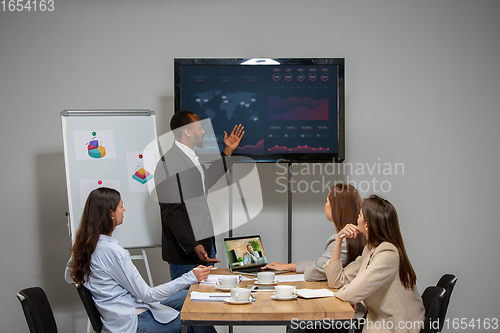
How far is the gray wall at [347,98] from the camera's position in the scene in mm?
3412

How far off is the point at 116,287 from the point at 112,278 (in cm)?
5

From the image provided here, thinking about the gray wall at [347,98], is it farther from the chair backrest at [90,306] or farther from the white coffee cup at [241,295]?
the white coffee cup at [241,295]

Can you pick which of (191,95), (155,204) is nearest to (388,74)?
(191,95)

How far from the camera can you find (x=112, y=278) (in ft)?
6.58

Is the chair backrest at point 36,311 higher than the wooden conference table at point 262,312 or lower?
lower

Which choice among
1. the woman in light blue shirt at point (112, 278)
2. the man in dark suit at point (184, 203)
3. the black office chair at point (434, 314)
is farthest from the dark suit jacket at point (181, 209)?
the black office chair at point (434, 314)

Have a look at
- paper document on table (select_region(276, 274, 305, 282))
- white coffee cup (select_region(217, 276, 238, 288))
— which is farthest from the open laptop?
white coffee cup (select_region(217, 276, 238, 288))

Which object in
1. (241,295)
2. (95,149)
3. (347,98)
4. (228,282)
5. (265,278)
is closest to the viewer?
(241,295)

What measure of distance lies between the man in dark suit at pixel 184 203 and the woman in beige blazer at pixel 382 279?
0.99 m

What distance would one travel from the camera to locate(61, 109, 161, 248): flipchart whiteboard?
2.94 m

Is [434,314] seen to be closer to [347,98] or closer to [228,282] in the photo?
[228,282]

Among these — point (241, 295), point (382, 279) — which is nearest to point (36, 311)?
point (241, 295)

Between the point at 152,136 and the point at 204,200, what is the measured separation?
663 millimetres

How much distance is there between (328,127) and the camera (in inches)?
120
